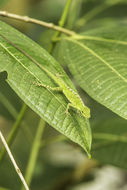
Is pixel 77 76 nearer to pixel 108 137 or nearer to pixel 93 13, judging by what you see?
pixel 108 137

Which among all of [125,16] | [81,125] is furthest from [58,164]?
[81,125]

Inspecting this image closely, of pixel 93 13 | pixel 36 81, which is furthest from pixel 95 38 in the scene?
pixel 93 13

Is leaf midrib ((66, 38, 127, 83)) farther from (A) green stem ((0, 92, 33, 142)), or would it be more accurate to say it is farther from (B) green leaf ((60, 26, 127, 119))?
(A) green stem ((0, 92, 33, 142))

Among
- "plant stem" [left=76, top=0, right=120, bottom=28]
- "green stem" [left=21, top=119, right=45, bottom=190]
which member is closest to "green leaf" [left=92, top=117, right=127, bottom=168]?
"green stem" [left=21, top=119, right=45, bottom=190]

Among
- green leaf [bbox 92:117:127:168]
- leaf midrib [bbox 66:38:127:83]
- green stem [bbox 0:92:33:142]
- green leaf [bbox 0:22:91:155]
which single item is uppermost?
leaf midrib [bbox 66:38:127:83]

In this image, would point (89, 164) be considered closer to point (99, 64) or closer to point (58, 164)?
point (58, 164)

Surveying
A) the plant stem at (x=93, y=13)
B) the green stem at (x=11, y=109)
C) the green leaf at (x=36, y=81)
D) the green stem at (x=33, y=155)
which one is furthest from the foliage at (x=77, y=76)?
the plant stem at (x=93, y=13)
